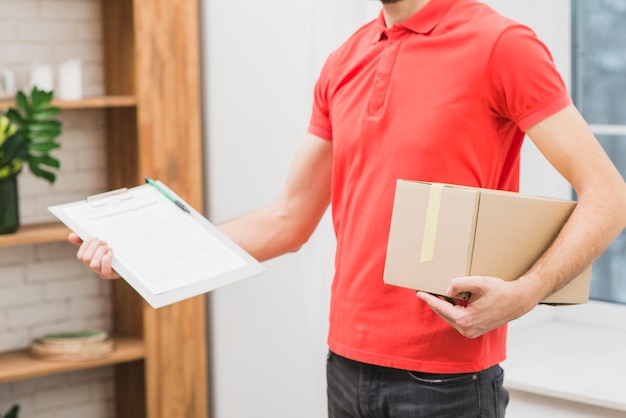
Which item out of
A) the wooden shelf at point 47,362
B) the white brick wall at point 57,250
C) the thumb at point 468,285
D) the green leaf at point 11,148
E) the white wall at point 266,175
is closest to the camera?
the thumb at point 468,285

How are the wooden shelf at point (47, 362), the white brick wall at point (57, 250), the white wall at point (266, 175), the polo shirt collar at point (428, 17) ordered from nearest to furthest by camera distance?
the polo shirt collar at point (428, 17) → the white wall at point (266, 175) → the wooden shelf at point (47, 362) → the white brick wall at point (57, 250)

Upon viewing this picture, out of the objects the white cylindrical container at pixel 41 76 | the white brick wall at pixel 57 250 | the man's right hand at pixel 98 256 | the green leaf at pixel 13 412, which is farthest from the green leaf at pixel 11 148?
the man's right hand at pixel 98 256

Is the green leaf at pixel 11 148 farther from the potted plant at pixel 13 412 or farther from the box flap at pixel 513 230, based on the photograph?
Result: the box flap at pixel 513 230

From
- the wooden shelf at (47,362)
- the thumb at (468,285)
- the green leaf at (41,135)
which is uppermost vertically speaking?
the green leaf at (41,135)

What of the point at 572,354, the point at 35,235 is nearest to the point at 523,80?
the point at 572,354

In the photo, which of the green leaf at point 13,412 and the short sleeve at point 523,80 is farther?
the green leaf at point 13,412

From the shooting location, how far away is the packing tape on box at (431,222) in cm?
142

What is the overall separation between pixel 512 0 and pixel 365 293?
4.72ft

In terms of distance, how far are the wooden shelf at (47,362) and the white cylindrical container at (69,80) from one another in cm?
89

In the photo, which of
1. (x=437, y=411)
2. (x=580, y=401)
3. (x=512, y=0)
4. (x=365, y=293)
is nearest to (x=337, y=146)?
(x=365, y=293)

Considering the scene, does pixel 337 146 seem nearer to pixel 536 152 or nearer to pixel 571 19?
pixel 536 152

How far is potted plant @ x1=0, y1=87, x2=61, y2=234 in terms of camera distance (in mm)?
2893

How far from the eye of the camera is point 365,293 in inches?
64.5

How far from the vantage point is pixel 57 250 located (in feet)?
11.0
